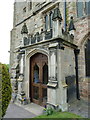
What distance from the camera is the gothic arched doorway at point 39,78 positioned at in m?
6.19

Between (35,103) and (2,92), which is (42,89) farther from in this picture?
(2,92)

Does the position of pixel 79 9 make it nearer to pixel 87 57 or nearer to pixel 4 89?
pixel 87 57

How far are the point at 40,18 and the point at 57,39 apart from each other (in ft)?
22.1

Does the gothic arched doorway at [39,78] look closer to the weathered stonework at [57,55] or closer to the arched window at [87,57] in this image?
the weathered stonework at [57,55]

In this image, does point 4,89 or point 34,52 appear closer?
point 4,89

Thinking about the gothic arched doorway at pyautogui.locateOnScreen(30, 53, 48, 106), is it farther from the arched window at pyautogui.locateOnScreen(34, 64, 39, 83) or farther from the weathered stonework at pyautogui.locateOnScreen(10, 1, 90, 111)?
the weathered stonework at pyautogui.locateOnScreen(10, 1, 90, 111)

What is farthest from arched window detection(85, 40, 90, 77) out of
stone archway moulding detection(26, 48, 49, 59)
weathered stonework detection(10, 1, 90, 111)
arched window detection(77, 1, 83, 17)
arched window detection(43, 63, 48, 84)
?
stone archway moulding detection(26, 48, 49, 59)

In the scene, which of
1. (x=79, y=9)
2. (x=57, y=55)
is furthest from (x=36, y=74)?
(x=79, y=9)

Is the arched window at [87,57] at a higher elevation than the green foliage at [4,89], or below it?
higher

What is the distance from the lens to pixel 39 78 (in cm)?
649

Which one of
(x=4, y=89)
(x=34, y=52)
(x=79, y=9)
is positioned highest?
(x=79, y=9)

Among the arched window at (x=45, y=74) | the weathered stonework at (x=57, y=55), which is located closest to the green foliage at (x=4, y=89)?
the weathered stonework at (x=57, y=55)

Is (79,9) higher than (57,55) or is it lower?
higher

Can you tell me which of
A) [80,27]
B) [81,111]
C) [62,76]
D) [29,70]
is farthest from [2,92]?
[80,27]
